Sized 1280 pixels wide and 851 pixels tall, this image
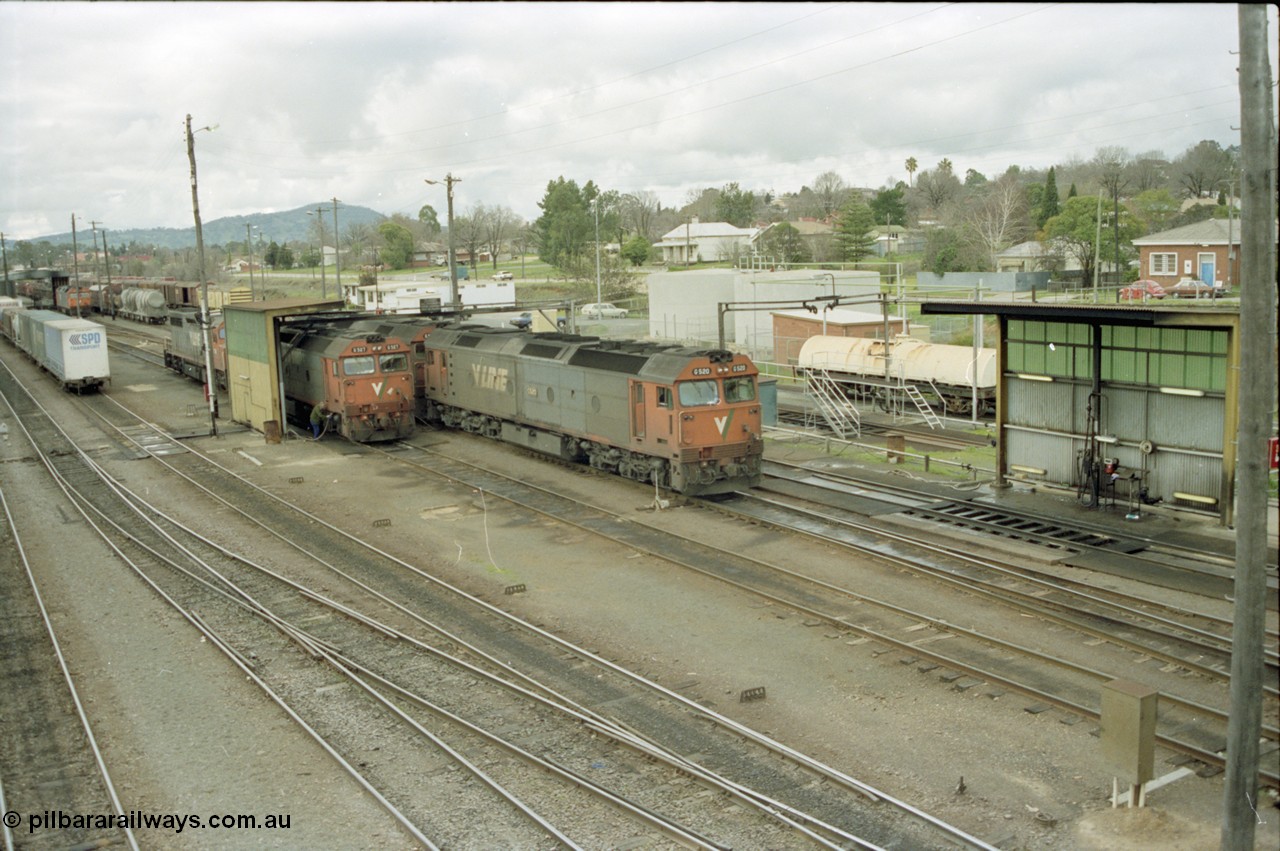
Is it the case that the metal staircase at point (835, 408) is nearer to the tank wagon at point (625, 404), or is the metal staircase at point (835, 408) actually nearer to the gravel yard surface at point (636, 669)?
the tank wagon at point (625, 404)

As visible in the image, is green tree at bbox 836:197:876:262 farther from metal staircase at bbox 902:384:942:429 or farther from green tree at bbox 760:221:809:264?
metal staircase at bbox 902:384:942:429

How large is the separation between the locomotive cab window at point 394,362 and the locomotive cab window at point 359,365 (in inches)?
13.0

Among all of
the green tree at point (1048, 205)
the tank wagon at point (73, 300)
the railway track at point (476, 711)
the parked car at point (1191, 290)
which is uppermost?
the green tree at point (1048, 205)

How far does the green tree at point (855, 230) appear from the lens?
7925cm

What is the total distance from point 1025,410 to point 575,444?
11185 millimetres

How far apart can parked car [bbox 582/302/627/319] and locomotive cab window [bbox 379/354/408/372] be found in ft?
135

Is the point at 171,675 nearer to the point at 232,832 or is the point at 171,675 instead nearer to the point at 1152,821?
the point at 232,832

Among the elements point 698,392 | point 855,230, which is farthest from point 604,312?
point 698,392

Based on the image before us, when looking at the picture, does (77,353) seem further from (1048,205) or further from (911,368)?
(1048,205)

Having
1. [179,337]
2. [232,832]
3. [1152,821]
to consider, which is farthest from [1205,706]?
[179,337]

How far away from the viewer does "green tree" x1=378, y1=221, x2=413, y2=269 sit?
126 m

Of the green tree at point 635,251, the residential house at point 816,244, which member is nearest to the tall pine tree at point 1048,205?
the residential house at point 816,244

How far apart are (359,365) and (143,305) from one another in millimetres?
59425

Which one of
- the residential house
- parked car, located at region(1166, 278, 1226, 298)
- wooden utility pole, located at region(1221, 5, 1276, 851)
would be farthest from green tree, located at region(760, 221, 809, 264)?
wooden utility pole, located at region(1221, 5, 1276, 851)
